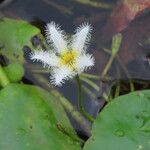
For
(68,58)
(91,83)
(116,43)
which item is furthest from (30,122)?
(116,43)

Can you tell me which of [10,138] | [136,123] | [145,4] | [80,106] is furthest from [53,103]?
[145,4]

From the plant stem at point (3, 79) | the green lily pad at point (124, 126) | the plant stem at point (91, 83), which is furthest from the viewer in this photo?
the plant stem at point (91, 83)

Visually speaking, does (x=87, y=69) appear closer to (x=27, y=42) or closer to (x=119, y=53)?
(x=119, y=53)

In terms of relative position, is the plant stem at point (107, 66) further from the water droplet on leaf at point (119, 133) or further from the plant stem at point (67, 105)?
the water droplet on leaf at point (119, 133)

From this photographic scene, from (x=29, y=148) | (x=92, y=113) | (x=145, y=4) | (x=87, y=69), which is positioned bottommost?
(x=29, y=148)

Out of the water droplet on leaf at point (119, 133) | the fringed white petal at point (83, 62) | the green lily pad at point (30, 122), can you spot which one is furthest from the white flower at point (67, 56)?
the water droplet on leaf at point (119, 133)

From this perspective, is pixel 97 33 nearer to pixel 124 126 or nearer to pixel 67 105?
pixel 67 105
